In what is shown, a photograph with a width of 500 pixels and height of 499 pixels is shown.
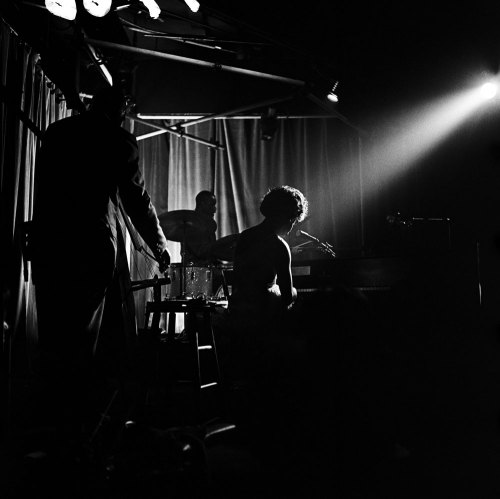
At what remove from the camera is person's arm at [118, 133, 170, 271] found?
2.54m

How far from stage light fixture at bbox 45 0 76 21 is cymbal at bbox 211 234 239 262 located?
2415mm

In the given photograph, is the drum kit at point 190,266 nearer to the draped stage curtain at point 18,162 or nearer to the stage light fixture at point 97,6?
the draped stage curtain at point 18,162

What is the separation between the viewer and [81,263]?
7.50 feet

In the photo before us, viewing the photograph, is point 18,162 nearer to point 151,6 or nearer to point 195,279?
point 151,6

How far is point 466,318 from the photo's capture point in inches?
125

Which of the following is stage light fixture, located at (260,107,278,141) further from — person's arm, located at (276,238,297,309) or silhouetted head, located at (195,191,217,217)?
person's arm, located at (276,238,297,309)

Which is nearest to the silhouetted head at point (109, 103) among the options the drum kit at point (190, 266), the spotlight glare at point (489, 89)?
the drum kit at point (190, 266)

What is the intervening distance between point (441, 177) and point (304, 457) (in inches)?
210

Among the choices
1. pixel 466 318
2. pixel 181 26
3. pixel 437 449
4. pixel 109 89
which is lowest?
pixel 437 449

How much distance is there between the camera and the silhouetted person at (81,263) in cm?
227

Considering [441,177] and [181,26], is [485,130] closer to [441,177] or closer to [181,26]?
[441,177]

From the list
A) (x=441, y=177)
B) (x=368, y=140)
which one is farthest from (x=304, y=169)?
(x=441, y=177)

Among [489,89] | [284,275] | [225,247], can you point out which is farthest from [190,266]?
[489,89]

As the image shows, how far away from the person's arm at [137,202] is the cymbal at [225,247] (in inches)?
95.2
